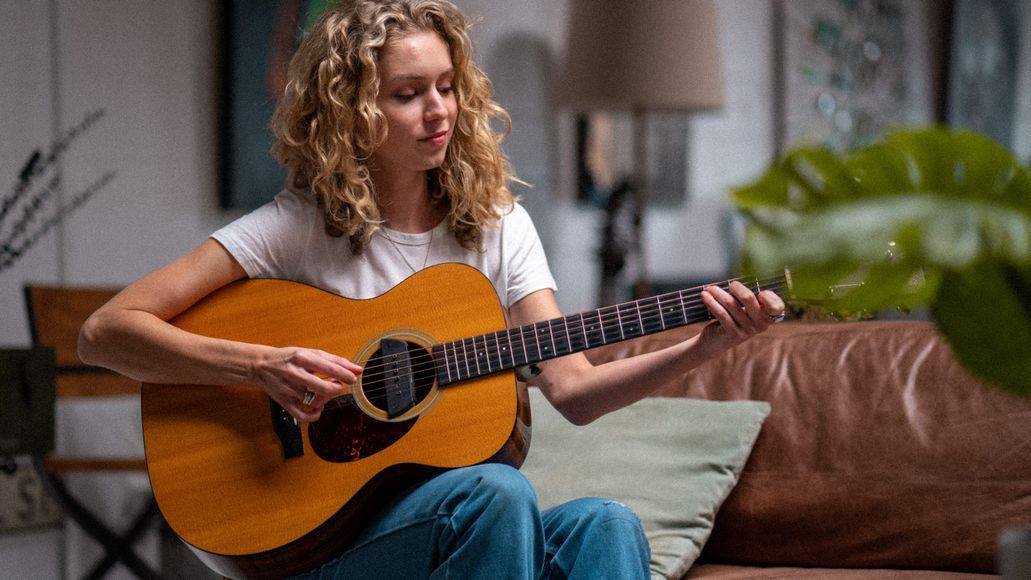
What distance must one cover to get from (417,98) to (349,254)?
10.4 inches

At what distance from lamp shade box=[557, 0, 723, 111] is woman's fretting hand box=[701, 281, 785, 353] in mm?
1952

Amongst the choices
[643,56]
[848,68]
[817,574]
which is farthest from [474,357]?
[848,68]

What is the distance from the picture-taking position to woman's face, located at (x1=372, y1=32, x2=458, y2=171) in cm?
164

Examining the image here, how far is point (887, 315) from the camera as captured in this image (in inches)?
159

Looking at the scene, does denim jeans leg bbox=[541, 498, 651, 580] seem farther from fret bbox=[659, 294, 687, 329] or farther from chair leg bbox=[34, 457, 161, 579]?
chair leg bbox=[34, 457, 161, 579]

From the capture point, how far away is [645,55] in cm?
332

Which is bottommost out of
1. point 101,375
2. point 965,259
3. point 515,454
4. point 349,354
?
point 101,375

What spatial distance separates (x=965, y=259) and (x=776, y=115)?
4195 millimetres

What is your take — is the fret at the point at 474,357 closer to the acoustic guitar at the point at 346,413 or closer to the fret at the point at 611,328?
the acoustic guitar at the point at 346,413

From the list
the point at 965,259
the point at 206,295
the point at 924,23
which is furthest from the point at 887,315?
the point at 965,259

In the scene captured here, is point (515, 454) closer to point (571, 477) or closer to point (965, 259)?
point (571, 477)

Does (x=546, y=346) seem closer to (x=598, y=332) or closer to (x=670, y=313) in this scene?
(x=598, y=332)

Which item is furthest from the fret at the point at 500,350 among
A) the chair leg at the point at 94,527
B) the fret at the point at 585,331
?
the chair leg at the point at 94,527

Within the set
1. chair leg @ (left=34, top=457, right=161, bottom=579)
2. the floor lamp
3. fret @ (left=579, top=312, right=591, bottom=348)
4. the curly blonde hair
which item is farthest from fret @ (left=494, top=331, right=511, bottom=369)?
the floor lamp
